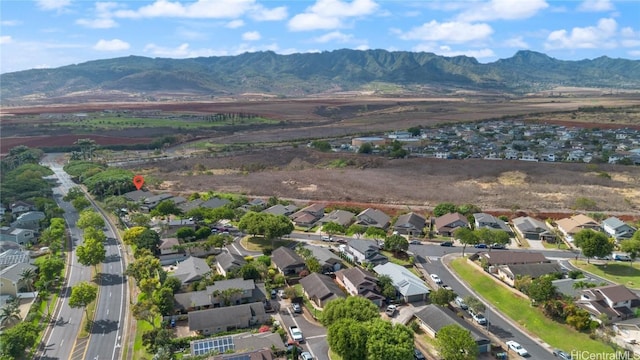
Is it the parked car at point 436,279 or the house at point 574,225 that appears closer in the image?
the parked car at point 436,279

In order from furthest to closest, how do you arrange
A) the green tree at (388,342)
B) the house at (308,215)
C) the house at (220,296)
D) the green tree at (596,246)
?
the house at (308,215) → the green tree at (596,246) → the house at (220,296) → the green tree at (388,342)

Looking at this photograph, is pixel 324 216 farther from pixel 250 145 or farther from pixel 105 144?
pixel 105 144

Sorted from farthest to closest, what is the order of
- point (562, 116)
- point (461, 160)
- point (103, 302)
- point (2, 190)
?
point (562, 116), point (461, 160), point (2, 190), point (103, 302)

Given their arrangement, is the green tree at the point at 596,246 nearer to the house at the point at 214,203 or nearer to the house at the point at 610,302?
the house at the point at 610,302

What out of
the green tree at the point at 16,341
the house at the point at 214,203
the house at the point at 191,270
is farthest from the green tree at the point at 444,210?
the green tree at the point at 16,341

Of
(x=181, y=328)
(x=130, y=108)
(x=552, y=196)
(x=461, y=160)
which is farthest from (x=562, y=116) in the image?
(x=130, y=108)

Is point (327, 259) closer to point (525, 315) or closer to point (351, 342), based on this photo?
point (351, 342)

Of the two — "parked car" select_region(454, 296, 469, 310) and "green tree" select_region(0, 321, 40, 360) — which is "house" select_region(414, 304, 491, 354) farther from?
"green tree" select_region(0, 321, 40, 360)
